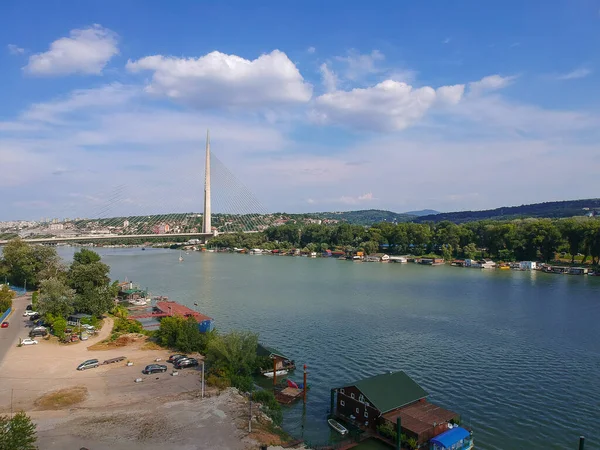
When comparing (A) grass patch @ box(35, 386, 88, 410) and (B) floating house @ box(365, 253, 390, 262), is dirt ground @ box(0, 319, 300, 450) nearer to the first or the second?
(A) grass patch @ box(35, 386, 88, 410)

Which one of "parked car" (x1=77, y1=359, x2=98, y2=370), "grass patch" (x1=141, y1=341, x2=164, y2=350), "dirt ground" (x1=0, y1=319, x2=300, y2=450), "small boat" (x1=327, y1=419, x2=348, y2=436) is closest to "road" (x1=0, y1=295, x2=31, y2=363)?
"dirt ground" (x1=0, y1=319, x2=300, y2=450)

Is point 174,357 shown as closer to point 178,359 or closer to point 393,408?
point 178,359

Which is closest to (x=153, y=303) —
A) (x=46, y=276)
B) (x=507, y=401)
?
(x=46, y=276)

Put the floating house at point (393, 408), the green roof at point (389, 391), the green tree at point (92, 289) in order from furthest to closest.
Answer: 1. the green tree at point (92, 289)
2. the green roof at point (389, 391)
3. the floating house at point (393, 408)

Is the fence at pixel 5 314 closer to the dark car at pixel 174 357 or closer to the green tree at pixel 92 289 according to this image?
the green tree at pixel 92 289

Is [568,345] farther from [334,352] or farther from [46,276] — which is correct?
[46,276]

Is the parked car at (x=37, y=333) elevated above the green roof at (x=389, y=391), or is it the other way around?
the green roof at (x=389, y=391)

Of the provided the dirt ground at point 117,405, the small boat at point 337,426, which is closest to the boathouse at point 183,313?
the dirt ground at point 117,405
